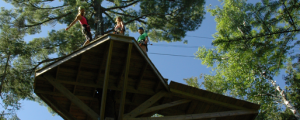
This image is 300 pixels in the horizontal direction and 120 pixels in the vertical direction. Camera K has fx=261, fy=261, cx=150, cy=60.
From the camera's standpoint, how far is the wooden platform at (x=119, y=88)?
5805mm

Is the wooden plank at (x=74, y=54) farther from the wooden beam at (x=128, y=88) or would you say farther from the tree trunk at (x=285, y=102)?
the tree trunk at (x=285, y=102)

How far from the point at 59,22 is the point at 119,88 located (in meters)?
6.36

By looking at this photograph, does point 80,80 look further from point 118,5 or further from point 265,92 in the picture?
point 265,92

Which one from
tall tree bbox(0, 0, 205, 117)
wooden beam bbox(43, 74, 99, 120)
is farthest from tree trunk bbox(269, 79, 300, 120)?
wooden beam bbox(43, 74, 99, 120)

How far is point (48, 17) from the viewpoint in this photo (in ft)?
36.7

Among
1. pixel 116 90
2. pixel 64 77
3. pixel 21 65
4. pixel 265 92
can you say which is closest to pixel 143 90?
pixel 116 90

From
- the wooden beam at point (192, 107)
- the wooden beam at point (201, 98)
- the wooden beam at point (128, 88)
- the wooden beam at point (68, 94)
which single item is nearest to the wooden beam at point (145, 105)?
the wooden beam at point (128, 88)

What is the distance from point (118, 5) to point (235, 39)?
6054mm

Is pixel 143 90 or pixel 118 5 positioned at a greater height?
pixel 118 5

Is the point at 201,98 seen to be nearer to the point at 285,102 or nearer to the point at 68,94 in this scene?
the point at 68,94

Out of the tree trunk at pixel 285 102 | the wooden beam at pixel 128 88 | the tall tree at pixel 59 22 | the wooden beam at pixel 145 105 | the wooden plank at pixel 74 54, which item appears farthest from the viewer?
the tree trunk at pixel 285 102

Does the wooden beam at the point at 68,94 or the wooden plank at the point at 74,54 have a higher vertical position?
the wooden plank at the point at 74,54

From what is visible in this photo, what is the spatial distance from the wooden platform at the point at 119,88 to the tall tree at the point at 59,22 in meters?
3.57

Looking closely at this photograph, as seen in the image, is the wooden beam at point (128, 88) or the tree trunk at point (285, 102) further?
the tree trunk at point (285, 102)
